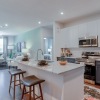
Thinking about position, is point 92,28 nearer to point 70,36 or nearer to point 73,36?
point 73,36

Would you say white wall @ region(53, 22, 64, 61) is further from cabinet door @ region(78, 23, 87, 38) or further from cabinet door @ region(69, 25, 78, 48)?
cabinet door @ region(78, 23, 87, 38)

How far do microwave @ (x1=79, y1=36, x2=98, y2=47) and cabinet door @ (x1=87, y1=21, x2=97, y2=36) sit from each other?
0.50 feet

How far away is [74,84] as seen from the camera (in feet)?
7.48

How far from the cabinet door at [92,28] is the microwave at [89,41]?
0.50ft

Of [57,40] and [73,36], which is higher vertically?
[73,36]

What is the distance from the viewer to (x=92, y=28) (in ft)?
13.5

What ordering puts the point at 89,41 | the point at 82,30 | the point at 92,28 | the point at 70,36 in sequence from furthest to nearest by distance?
1. the point at 70,36
2. the point at 82,30
3. the point at 89,41
4. the point at 92,28

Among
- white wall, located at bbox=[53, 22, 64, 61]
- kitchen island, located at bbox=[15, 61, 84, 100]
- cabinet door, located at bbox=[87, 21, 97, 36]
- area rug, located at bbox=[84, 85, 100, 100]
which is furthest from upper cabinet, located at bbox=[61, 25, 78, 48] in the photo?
kitchen island, located at bbox=[15, 61, 84, 100]

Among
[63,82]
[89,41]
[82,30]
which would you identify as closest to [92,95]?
[63,82]

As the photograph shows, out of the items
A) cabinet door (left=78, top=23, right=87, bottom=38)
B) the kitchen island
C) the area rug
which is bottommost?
the area rug

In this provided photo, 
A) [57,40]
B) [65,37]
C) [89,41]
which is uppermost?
[65,37]

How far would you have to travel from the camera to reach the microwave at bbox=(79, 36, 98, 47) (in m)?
4.02

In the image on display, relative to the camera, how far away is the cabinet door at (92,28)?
159 inches

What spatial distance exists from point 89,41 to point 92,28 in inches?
19.7
